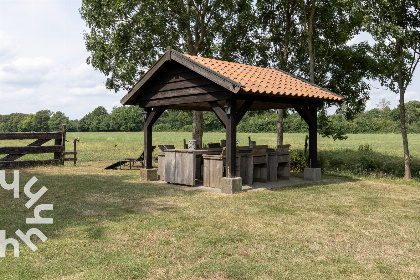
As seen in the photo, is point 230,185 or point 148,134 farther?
point 148,134

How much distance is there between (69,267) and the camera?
14.6 feet

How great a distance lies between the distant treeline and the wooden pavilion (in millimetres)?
6285

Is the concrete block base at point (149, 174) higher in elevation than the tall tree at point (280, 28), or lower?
lower

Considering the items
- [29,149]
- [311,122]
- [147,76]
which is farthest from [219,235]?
[29,149]

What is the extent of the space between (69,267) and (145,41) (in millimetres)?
15146

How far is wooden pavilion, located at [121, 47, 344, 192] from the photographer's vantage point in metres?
9.80

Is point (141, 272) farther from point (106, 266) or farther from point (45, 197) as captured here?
point (45, 197)

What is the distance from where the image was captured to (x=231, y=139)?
32.2 feet

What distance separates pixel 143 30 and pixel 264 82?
31.2 feet

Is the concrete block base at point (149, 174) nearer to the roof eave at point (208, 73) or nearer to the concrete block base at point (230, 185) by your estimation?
the concrete block base at point (230, 185)

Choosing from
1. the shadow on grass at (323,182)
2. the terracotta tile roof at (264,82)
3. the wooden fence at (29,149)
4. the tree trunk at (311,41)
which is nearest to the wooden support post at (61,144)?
the wooden fence at (29,149)

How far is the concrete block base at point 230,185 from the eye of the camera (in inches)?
385

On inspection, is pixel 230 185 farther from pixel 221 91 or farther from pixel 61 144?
pixel 61 144

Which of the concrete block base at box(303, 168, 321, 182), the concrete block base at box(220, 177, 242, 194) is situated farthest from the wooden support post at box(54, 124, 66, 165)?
the concrete block base at box(303, 168, 321, 182)
